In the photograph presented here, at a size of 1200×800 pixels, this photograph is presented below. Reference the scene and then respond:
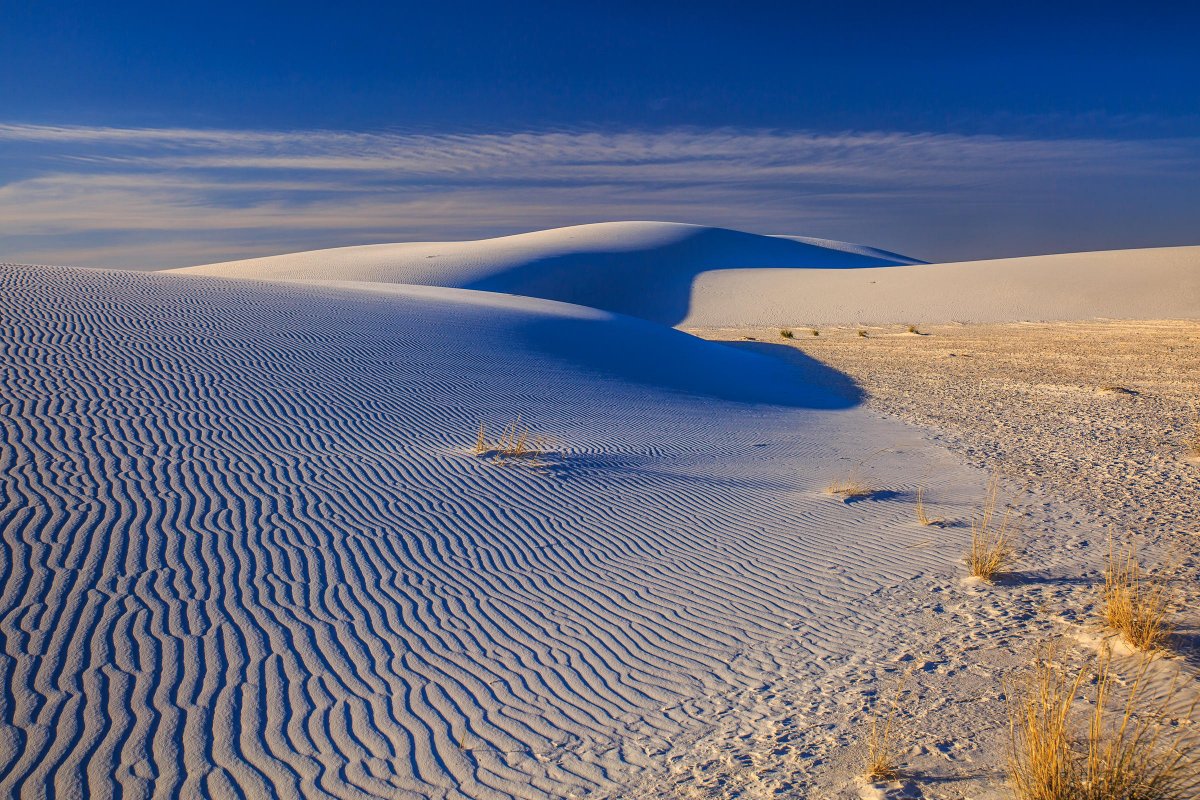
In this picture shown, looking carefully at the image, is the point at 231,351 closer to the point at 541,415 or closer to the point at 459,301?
the point at 541,415

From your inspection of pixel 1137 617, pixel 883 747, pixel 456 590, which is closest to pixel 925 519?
pixel 1137 617

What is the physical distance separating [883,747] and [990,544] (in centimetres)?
392

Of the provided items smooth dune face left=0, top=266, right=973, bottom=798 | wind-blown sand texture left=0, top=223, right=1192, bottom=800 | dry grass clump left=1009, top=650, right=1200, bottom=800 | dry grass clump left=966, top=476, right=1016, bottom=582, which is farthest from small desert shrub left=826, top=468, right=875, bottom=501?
dry grass clump left=1009, top=650, right=1200, bottom=800

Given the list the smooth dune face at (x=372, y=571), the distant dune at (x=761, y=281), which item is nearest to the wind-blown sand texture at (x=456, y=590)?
the smooth dune face at (x=372, y=571)

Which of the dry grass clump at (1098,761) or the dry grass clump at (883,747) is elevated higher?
the dry grass clump at (1098,761)

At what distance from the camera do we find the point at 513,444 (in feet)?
33.4

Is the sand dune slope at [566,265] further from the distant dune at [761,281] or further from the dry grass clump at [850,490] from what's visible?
the dry grass clump at [850,490]

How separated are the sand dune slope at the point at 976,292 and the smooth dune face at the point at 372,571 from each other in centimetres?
3405

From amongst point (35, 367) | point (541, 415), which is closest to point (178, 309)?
point (35, 367)

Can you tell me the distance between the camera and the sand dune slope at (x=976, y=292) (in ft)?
143

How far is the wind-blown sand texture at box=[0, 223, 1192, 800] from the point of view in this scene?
13.0 ft

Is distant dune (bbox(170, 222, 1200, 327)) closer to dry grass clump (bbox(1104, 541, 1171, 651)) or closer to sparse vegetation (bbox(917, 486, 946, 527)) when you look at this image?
sparse vegetation (bbox(917, 486, 946, 527))

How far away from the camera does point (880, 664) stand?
5070mm

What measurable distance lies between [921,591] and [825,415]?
30.4 ft
